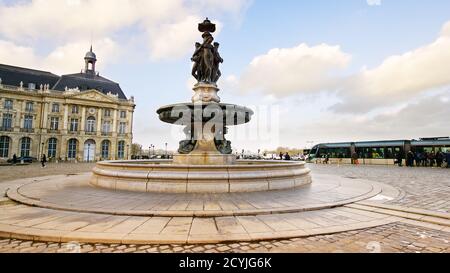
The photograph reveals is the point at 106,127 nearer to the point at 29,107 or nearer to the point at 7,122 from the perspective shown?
the point at 29,107

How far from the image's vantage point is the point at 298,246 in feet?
10.8

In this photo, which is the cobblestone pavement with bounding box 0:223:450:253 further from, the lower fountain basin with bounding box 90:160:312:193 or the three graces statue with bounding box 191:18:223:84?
the three graces statue with bounding box 191:18:223:84

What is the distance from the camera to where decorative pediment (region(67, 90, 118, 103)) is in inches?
2001

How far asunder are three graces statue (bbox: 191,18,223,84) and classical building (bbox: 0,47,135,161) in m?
49.9

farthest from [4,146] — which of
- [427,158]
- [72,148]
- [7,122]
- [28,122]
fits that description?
[427,158]

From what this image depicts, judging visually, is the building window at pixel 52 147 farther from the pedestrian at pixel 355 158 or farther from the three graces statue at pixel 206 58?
the pedestrian at pixel 355 158

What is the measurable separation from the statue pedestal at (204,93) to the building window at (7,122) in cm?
5380

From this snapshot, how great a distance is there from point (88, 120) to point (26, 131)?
1130 centimetres

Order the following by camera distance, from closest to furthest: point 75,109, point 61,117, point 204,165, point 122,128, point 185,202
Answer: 1. point 185,202
2. point 204,165
3. point 61,117
4. point 75,109
5. point 122,128

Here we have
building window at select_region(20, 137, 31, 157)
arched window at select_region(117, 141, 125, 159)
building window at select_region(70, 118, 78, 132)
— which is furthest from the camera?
arched window at select_region(117, 141, 125, 159)

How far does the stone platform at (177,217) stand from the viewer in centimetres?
350

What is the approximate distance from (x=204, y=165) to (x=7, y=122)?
57677 mm

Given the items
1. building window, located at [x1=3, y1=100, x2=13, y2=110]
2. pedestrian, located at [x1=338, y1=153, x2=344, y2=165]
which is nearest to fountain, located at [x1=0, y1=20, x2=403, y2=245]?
pedestrian, located at [x1=338, y1=153, x2=344, y2=165]
